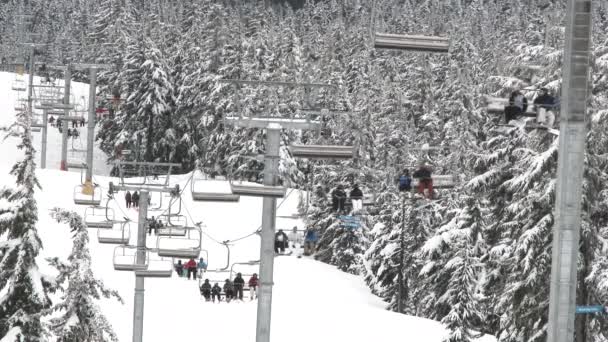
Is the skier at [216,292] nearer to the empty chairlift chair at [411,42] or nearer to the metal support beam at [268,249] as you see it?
the metal support beam at [268,249]

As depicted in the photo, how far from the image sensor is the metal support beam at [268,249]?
24609 mm

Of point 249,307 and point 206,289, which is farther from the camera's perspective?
point 249,307

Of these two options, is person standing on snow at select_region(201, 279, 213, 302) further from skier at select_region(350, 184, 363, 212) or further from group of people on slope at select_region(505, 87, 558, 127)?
group of people on slope at select_region(505, 87, 558, 127)

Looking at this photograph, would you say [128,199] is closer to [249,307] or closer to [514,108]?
[249,307]

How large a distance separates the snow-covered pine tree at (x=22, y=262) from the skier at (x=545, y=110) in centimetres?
859

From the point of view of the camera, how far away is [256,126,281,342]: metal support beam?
24.6 meters

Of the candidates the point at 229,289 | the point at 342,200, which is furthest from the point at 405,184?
the point at 229,289

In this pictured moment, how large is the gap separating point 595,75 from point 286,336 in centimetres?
1801

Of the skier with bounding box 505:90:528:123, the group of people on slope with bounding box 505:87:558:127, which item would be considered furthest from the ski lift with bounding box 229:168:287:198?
the skier with bounding box 505:90:528:123

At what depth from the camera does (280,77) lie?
77750 mm

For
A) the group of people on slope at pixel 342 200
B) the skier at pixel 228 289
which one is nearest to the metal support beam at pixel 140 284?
the group of people on slope at pixel 342 200

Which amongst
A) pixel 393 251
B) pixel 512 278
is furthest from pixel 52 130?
pixel 512 278

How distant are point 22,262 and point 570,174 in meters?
9.64

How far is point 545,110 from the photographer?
17.7 meters
